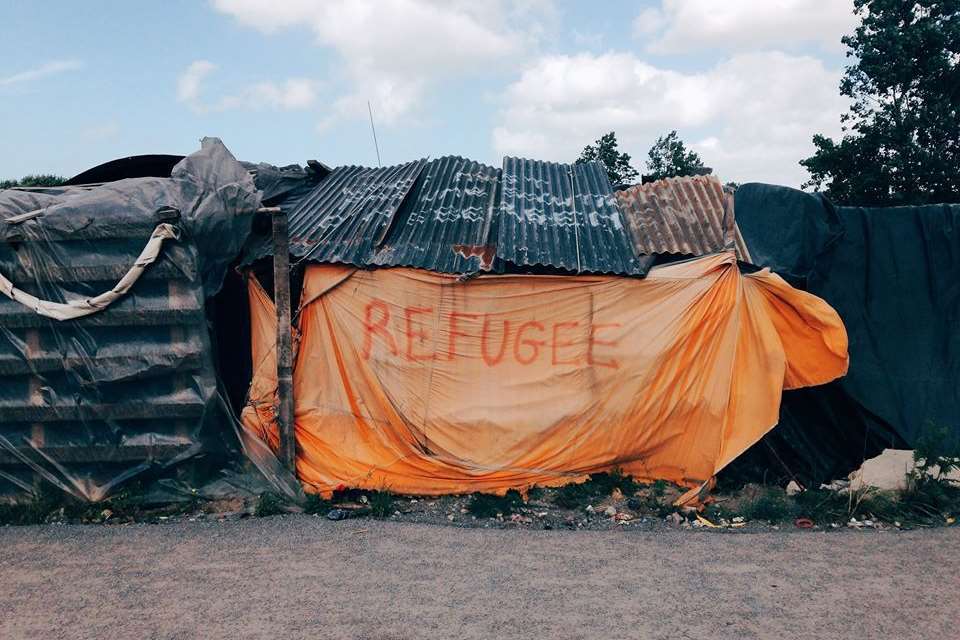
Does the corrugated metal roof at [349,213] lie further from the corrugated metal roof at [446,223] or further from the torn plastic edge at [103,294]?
Answer: the torn plastic edge at [103,294]

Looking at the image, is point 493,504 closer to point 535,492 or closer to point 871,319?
point 535,492

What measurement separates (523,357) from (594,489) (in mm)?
1230

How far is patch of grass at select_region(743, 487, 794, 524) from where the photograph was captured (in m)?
5.64

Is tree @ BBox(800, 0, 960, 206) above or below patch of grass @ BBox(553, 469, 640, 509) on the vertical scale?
above

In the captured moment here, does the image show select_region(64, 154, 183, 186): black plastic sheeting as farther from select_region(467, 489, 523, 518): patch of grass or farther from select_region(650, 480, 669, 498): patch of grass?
select_region(650, 480, 669, 498): patch of grass

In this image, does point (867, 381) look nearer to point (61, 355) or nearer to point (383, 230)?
point (383, 230)

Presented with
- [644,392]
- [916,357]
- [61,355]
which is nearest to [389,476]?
[644,392]

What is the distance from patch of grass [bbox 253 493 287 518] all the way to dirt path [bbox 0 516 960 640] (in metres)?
0.20

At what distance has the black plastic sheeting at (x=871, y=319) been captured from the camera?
20.1ft

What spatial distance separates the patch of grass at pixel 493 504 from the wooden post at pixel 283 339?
158cm

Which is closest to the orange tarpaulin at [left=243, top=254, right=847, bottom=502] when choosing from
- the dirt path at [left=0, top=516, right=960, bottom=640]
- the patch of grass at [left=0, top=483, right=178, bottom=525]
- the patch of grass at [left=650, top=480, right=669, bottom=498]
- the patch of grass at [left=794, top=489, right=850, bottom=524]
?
the patch of grass at [left=650, top=480, right=669, bottom=498]

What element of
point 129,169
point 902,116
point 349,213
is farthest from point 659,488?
point 902,116

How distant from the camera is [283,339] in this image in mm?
6242

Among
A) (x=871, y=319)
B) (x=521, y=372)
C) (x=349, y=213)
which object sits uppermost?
(x=349, y=213)
